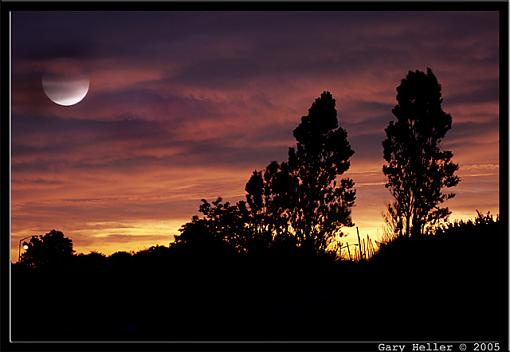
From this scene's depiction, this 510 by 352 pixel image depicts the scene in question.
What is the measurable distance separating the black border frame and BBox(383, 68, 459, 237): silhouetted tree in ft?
60.9

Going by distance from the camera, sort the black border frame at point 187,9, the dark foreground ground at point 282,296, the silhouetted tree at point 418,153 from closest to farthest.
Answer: the black border frame at point 187,9, the dark foreground ground at point 282,296, the silhouetted tree at point 418,153

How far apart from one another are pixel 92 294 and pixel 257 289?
434 centimetres

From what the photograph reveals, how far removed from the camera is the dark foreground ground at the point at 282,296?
413 inches

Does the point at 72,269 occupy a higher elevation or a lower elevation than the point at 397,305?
higher

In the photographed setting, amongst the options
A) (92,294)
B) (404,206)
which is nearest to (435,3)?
(92,294)

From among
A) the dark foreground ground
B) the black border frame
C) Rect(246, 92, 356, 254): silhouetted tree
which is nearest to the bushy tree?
Rect(246, 92, 356, 254): silhouetted tree

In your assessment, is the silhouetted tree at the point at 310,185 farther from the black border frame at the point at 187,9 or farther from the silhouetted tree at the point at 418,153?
the black border frame at the point at 187,9

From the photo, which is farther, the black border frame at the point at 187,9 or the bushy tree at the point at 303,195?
the bushy tree at the point at 303,195

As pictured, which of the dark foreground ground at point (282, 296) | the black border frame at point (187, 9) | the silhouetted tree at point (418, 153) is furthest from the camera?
the silhouetted tree at point (418, 153)

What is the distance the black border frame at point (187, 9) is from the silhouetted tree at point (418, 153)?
18.5 metres

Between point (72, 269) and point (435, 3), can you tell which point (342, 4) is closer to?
point (435, 3)

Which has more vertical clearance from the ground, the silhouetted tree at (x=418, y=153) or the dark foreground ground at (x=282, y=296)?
the silhouetted tree at (x=418, y=153)

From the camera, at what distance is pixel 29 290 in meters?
15.4

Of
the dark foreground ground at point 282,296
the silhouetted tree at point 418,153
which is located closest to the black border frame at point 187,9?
the dark foreground ground at point 282,296
